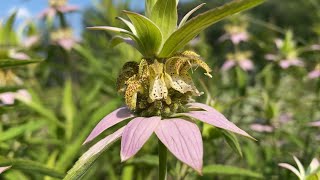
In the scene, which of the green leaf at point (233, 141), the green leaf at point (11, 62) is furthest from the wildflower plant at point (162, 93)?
the green leaf at point (11, 62)

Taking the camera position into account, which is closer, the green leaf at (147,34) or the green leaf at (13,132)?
the green leaf at (147,34)

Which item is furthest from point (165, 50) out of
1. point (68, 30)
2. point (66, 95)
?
point (68, 30)

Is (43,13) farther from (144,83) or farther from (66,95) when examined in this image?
(144,83)

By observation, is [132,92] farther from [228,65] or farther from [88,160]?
[228,65]

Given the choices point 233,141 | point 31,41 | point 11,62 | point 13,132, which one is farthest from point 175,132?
point 31,41

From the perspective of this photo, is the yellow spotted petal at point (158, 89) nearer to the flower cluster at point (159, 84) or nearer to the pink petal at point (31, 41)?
the flower cluster at point (159, 84)

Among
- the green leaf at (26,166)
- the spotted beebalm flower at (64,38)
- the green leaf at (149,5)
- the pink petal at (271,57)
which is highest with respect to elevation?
the spotted beebalm flower at (64,38)

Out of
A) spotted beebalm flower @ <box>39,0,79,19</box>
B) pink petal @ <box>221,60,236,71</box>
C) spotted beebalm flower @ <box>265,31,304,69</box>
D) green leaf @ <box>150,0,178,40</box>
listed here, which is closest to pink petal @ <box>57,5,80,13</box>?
spotted beebalm flower @ <box>39,0,79,19</box>
